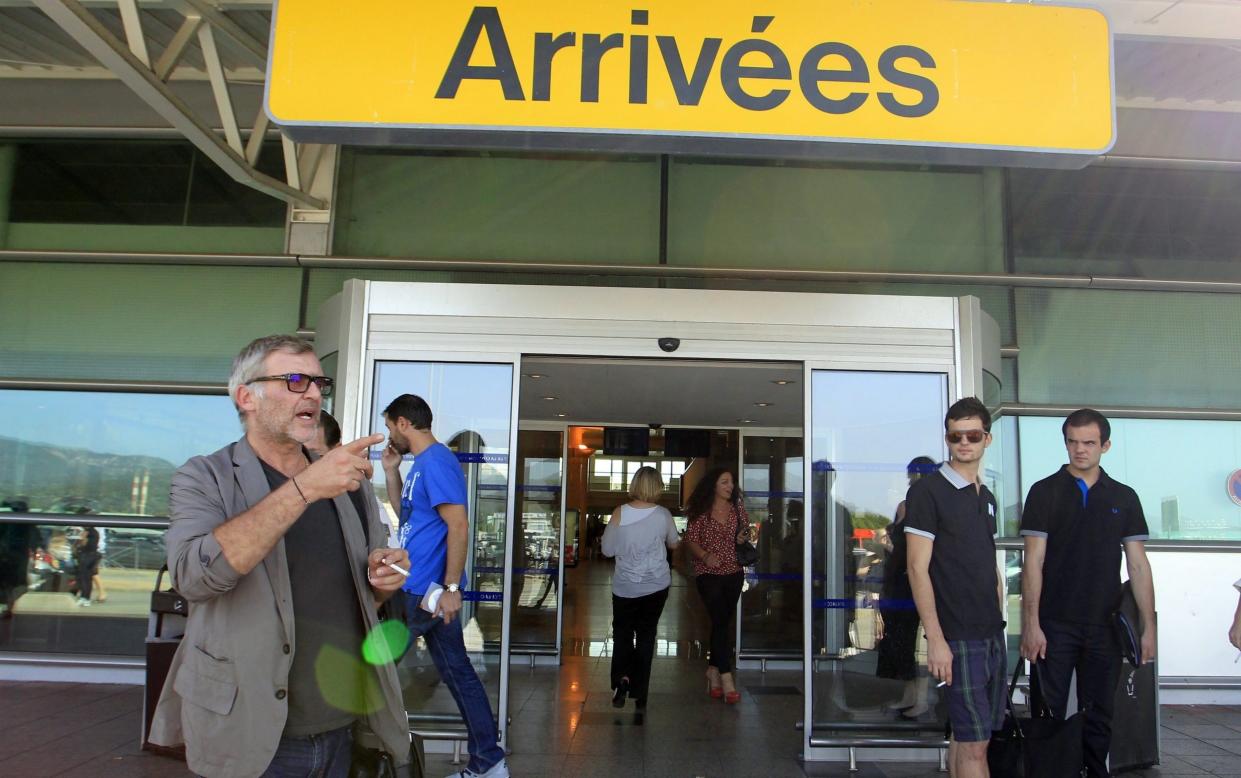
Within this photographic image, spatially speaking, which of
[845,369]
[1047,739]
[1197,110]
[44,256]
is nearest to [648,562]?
[845,369]

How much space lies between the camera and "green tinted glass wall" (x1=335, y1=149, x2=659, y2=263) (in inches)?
278

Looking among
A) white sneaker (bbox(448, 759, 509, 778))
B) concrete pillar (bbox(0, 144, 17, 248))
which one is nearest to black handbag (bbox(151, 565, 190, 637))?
white sneaker (bbox(448, 759, 509, 778))

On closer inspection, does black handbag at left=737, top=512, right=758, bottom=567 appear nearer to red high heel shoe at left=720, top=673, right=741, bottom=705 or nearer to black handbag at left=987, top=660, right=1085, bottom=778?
Result: red high heel shoe at left=720, top=673, right=741, bottom=705

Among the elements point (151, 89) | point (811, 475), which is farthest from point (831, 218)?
point (151, 89)

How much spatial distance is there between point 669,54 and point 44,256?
6.15 meters

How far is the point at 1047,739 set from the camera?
3717 millimetres

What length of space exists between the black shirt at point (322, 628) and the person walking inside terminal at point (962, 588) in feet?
7.52

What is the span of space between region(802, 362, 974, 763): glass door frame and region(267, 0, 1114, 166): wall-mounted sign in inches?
74.5

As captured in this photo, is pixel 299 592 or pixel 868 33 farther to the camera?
pixel 868 33

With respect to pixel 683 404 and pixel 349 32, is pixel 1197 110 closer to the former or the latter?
pixel 683 404

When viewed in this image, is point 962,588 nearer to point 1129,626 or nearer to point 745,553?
point 1129,626

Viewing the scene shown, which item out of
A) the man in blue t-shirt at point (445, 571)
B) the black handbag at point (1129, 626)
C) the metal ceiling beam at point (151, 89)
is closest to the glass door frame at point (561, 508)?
the metal ceiling beam at point (151, 89)

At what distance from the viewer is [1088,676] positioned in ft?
13.4

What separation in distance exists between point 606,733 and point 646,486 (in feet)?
5.70
